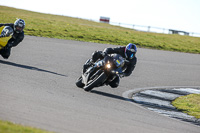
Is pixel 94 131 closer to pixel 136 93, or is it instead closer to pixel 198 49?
pixel 136 93

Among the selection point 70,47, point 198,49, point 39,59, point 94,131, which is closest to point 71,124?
point 94,131

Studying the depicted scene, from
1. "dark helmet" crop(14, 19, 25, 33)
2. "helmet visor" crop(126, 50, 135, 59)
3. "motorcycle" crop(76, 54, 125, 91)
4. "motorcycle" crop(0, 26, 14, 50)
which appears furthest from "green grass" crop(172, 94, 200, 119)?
"motorcycle" crop(0, 26, 14, 50)

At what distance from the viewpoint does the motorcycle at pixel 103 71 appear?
32.6ft

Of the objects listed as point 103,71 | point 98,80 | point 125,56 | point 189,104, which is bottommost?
point 189,104

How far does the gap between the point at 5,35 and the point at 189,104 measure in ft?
19.8

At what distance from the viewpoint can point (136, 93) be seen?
39.8 ft

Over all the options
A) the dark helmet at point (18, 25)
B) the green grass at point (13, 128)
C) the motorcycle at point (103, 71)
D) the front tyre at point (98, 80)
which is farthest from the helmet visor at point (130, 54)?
the green grass at point (13, 128)

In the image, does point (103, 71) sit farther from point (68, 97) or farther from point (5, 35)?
point (5, 35)

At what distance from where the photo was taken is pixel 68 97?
912 centimetres

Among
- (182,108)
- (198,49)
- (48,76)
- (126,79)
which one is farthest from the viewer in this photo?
(198,49)

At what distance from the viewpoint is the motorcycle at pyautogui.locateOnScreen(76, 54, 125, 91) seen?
9.92 m

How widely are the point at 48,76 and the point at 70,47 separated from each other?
362 inches

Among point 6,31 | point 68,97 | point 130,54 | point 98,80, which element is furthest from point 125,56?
point 6,31

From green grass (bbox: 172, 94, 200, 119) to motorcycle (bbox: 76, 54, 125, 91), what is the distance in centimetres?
201
